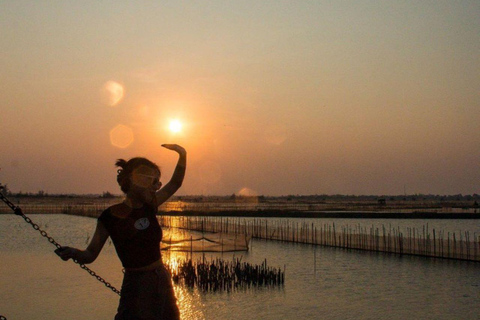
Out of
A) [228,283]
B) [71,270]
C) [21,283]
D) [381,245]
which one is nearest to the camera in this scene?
[228,283]

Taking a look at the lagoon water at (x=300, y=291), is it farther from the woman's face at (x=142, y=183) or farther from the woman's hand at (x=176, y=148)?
the woman's face at (x=142, y=183)

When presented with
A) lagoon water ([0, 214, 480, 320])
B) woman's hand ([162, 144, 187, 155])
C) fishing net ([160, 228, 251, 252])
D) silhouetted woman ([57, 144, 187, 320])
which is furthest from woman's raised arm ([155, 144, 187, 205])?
fishing net ([160, 228, 251, 252])

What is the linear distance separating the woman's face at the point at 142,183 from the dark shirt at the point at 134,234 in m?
0.11

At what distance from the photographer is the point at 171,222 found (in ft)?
205

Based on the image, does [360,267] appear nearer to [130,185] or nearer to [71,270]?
[71,270]

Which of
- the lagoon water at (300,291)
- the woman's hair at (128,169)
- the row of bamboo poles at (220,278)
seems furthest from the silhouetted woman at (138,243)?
the row of bamboo poles at (220,278)

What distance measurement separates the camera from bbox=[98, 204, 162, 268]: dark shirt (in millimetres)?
4016

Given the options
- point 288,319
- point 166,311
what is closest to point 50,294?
point 288,319

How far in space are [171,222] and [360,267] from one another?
33985mm

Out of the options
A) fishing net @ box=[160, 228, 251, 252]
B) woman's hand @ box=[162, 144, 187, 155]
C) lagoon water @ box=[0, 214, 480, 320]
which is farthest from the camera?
fishing net @ box=[160, 228, 251, 252]

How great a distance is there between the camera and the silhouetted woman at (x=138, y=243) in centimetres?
403

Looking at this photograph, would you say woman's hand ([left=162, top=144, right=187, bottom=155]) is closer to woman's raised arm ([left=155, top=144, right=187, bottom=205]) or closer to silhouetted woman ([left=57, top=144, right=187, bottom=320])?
woman's raised arm ([left=155, top=144, right=187, bottom=205])

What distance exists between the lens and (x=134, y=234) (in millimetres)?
4012

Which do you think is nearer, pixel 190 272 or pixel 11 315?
pixel 11 315
